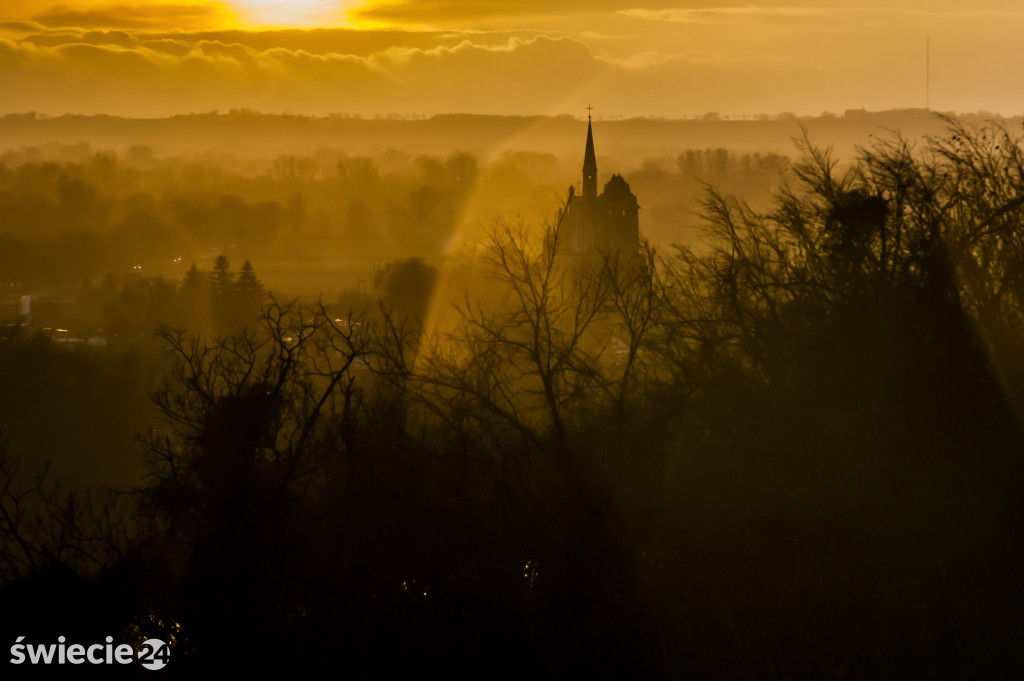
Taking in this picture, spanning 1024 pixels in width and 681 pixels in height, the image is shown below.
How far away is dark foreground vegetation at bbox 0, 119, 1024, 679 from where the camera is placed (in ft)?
25.4

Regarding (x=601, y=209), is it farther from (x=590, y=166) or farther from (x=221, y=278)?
(x=221, y=278)

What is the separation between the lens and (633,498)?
9.95 m

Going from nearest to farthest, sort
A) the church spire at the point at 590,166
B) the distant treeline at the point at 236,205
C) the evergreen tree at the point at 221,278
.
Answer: the evergreen tree at the point at 221,278 → the distant treeline at the point at 236,205 → the church spire at the point at 590,166

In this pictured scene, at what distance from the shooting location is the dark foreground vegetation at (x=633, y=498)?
25.4 feet

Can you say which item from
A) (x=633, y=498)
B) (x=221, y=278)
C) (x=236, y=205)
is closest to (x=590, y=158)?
(x=236, y=205)

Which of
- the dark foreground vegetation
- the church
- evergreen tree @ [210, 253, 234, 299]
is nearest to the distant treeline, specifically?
the church

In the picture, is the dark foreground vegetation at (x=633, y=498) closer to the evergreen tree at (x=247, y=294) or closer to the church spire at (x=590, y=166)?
the evergreen tree at (x=247, y=294)

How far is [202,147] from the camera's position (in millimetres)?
46531

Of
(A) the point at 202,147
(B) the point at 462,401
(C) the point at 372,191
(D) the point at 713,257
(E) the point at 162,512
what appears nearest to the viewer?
(E) the point at 162,512

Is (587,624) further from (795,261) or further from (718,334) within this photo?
(795,261)

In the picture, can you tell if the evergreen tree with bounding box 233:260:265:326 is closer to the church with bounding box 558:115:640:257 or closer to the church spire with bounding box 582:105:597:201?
the church with bounding box 558:115:640:257

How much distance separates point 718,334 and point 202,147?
38353 millimetres

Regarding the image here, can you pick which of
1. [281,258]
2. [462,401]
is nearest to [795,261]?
Answer: [462,401]

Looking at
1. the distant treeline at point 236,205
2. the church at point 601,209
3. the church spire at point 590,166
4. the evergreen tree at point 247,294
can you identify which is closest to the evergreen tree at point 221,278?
the evergreen tree at point 247,294
